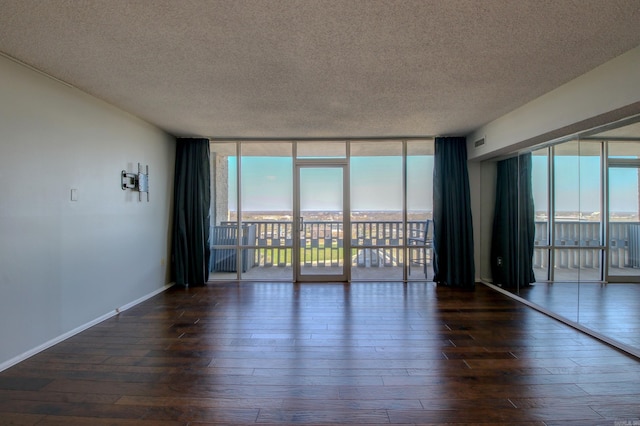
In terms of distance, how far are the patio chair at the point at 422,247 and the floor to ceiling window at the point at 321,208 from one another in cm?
2

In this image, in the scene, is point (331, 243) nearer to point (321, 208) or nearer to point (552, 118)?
point (321, 208)

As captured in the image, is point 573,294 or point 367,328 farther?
point 573,294

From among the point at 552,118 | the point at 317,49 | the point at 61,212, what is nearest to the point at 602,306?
the point at 552,118

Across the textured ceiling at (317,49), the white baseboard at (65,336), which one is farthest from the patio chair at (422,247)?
the white baseboard at (65,336)

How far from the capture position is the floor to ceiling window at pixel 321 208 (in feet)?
16.6

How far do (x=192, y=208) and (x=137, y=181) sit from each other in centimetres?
108

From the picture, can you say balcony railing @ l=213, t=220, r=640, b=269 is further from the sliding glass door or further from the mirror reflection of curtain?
the mirror reflection of curtain

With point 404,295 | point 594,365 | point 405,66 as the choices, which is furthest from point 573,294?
point 405,66

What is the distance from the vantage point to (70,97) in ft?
9.59

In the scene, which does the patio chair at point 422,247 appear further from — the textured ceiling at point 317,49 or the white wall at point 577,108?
the textured ceiling at point 317,49

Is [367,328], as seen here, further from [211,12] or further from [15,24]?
[15,24]

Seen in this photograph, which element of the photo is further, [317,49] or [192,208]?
[192,208]

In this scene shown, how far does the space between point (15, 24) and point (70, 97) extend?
1.10m

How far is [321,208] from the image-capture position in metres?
5.12
